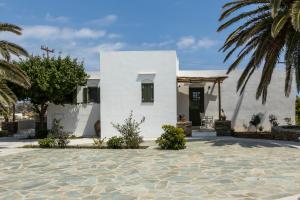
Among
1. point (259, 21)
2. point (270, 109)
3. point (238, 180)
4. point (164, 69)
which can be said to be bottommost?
point (238, 180)

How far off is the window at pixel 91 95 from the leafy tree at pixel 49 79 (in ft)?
4.72

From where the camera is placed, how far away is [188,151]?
14250 millimetres

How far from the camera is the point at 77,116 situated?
2341 centimetres

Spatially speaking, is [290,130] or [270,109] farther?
[270,109]

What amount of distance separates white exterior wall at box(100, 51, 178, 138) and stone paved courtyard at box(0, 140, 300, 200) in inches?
251

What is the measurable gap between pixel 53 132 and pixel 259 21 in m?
11.6

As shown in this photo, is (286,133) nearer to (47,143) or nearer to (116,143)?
(116,143)

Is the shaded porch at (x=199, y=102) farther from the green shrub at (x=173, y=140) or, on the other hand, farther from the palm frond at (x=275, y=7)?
the palm frond at (x=275, y=7)

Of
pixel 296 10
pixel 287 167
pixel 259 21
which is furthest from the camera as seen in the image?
pixel 259 21

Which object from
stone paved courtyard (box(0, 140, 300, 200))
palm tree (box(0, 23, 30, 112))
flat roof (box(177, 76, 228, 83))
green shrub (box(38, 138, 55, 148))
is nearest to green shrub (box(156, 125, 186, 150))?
stone paved courtyard (box(0, 140, 300, 200))

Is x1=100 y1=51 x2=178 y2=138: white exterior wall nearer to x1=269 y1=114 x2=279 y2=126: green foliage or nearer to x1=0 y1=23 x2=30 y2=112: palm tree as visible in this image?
x1=0 y1=23 x2=30 y2=112: palm tree

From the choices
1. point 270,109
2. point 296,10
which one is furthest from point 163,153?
point 270,109

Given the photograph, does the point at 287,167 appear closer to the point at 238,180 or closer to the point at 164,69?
the point at 238,180

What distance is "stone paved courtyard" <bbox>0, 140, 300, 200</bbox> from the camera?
7707 millimetres
